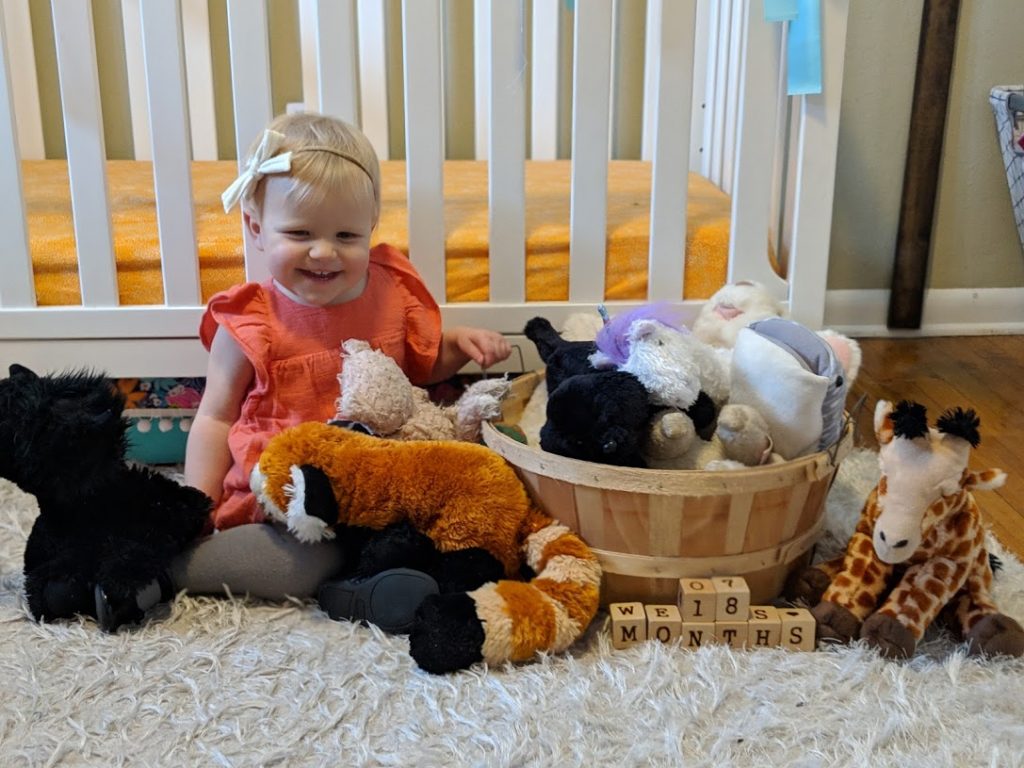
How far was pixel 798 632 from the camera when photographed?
1.00 m

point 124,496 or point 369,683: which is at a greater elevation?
point 124,496

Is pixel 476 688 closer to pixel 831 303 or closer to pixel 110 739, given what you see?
pixel 110 739

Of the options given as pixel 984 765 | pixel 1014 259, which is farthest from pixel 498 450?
pixel 1014 259

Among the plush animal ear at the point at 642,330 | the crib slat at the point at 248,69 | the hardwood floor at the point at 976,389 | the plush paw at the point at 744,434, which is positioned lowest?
the hardwood floor at the point at 976,389

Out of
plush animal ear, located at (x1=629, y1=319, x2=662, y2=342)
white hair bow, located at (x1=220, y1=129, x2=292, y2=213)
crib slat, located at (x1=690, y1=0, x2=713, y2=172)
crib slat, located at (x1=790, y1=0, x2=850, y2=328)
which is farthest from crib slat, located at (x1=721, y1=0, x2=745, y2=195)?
white hair bow, located at (x1=220, y1=129, x2=292, y2=213)

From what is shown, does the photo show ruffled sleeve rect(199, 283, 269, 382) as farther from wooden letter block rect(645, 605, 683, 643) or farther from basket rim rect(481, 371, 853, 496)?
wooden letter block rect(645, 605, 683, 643)

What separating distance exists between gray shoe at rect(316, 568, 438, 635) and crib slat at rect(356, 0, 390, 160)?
1253 millimetres

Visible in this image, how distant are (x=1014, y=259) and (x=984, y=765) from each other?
5.54ft

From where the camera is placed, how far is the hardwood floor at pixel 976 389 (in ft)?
4.48

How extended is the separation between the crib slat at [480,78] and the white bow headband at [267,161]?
972 mm

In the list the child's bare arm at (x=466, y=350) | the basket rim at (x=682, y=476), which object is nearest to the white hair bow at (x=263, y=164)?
the child's bare arm at (x=466, y=350)

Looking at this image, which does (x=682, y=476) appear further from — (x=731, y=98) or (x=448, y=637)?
(x=731, y=98)

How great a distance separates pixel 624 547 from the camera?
3.41ft

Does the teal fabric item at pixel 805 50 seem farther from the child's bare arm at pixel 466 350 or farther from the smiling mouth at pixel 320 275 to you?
the smiling mouth at pixel 320 275
